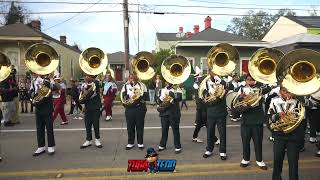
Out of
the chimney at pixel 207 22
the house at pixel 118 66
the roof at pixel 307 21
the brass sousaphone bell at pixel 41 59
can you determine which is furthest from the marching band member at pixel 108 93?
the house at pixel 118 66

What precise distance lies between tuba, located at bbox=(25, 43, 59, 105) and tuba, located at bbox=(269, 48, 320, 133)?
4984 mm

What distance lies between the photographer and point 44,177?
7.48m

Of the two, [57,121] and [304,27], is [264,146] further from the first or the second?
[304,27]

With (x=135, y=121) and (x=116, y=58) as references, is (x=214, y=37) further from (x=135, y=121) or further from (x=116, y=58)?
(x=116, y=58)

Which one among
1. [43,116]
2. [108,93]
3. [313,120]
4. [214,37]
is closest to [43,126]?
[43,116]

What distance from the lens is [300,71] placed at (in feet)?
22.3

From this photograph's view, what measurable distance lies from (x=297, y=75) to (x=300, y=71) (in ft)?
0.33

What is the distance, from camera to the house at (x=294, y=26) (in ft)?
84.2

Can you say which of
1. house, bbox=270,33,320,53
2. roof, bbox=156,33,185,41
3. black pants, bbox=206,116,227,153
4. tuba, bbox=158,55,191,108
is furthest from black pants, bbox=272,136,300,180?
roof, bbox=156,33,185,41

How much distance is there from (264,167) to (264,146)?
222cm

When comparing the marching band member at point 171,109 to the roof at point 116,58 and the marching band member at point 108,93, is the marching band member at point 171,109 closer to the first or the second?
the marching band member at point 108,93

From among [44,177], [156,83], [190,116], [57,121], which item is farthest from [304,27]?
[44,177]

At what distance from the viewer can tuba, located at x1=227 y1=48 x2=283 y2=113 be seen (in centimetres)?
787

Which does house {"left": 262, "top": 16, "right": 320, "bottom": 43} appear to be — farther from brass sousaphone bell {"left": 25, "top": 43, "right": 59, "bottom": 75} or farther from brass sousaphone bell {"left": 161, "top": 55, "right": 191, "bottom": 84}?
brass sousaphone bell {"left": 25, "top": 43, "right": 59, "bottom": 75}
